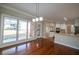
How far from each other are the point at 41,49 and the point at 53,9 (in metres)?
0.93

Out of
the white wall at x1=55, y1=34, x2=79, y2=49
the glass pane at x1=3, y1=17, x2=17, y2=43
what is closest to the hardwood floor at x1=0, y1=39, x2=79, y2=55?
the white wall at x1=55, y1=34, x2=79, y2=49

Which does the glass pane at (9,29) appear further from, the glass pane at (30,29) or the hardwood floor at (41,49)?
the glass pane at (30,29)

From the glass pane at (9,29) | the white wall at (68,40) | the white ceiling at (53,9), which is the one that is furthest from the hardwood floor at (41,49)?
the white ceiling at (53,9)

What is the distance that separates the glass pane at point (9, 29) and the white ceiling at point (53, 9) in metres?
0.31

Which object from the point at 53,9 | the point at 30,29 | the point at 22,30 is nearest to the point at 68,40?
the point at 53,9

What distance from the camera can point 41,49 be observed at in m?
2.09

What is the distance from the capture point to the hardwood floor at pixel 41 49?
6.71 ft

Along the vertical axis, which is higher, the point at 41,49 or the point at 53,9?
the point at 53,9

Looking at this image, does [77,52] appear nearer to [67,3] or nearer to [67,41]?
[67,41]

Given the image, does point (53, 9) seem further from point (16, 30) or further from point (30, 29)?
point (16, 30)

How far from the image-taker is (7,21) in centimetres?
197

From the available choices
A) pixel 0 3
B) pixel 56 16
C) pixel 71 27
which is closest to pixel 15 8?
pixel 0 3

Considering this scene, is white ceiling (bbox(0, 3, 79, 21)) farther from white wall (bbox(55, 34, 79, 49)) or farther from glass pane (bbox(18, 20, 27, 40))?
white wall (bbox(55, 34, 79, 49))

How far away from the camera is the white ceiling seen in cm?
199
